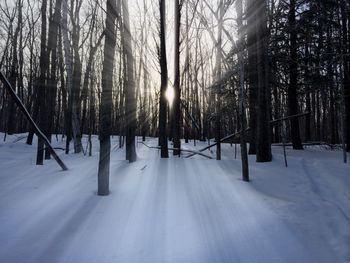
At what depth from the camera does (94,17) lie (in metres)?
17.5

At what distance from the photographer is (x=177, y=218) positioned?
4055 mm

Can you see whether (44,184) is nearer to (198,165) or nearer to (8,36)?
(198,165)

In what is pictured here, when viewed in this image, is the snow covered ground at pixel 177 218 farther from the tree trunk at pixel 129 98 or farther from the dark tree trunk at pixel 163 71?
the dark tree trunk at pixel 163 71

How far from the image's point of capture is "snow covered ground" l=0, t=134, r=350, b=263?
3.13 m

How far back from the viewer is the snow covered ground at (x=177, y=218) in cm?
313

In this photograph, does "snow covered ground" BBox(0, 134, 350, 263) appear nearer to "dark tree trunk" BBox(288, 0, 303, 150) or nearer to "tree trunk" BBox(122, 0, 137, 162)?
"tree trunk" BBox(122, 0, 137, 162)

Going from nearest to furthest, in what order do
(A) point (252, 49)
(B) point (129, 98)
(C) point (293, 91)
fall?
(A) point (252, 49) < (B) point (129, 98) < (C) point (293, 91)

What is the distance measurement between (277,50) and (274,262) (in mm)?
11591

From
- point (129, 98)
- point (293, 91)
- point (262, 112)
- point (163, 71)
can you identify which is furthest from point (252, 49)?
point (293, 91)

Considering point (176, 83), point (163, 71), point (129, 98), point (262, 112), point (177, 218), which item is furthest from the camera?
point (176, 83)

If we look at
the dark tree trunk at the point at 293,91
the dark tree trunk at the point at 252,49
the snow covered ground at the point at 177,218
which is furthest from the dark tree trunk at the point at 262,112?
the dark tree trunk at the point at 293,91

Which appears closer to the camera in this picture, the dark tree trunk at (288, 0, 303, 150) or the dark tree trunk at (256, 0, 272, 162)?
the dark tree trunk at (256, 0, 272, 162)

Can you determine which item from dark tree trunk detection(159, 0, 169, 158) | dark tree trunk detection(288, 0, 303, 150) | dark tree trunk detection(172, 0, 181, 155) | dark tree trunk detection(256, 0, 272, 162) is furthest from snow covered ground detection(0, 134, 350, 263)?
dark tree trunk detection(288, 0, 303, 150)

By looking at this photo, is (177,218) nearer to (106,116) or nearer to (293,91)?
(106,116)
